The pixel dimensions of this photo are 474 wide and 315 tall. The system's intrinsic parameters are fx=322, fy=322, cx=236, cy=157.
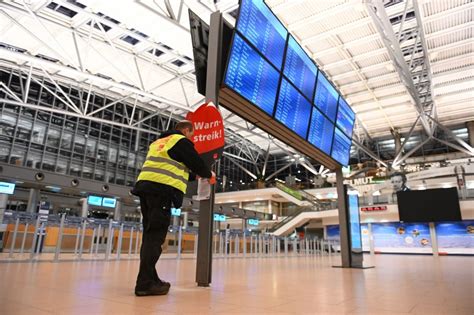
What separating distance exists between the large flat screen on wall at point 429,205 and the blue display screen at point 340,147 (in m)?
16.7

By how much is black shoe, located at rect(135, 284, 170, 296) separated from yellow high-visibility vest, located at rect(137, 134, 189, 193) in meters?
0.97

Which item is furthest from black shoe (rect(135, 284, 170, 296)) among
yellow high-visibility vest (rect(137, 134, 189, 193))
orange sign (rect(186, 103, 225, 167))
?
orange sign (rect(186, 103, 225, 167))

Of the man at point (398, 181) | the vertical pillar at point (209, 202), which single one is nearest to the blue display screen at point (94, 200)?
the vertical pillar at point (209, 202)

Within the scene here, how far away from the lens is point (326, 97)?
29.0 feet

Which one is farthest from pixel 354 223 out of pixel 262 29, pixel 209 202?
pixel 209 202

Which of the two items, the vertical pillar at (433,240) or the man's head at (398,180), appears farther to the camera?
the man's head at (398,180)

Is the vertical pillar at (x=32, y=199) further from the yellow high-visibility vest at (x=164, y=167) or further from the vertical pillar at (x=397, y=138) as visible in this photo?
the vertical pillar at (x=397, y=138)

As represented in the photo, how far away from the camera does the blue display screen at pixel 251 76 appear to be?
5078 mm

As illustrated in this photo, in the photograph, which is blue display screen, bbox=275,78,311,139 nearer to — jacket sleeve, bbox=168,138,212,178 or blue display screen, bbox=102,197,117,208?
jacket sleeve, bbox=168,138,212,178

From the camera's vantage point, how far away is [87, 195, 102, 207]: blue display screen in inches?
677

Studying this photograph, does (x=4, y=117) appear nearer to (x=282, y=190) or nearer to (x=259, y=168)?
(x=282, y=190)

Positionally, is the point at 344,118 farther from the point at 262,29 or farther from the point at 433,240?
the point at 433,240

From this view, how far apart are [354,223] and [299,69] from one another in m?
4.75

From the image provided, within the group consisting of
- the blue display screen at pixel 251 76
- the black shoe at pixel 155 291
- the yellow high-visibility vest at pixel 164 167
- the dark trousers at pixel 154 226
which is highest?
the blue display screen at pixel 251 76
